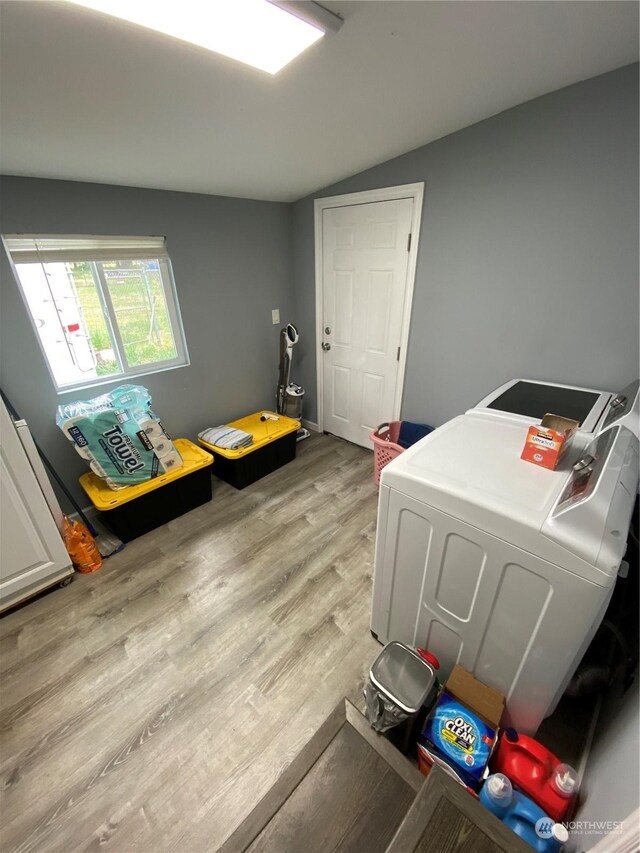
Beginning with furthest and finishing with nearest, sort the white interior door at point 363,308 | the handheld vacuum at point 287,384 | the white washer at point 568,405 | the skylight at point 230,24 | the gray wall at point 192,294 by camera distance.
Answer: the handheld vacuum at point 287,384
the white interior door at point 363,308
the gray wall at point 192,294
the white washer at point 568,405
the skylight at point 230,24

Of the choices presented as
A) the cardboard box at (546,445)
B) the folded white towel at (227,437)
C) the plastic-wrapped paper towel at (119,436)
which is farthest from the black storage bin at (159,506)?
the cardboard box at (546,445)

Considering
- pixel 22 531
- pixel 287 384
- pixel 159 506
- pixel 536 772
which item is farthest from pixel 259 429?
pixel 536 772

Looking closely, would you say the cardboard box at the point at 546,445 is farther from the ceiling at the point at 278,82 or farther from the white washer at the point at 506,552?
the ceiling at the point at 278,82

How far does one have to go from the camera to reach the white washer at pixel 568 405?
49.4 inches

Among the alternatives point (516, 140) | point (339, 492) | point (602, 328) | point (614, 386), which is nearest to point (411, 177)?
point (516, 140)

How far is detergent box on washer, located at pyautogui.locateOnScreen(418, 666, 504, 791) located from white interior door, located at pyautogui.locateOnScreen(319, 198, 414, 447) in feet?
6.23

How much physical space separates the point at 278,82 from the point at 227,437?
1.95 meters

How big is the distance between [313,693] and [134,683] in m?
0.74

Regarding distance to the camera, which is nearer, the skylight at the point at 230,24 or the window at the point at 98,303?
the skylight at the point at 230,24

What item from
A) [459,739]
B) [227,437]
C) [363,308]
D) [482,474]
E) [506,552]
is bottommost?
[459,739]

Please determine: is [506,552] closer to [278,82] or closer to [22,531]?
[278,82]

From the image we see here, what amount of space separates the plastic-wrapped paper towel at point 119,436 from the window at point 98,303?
0.79ft

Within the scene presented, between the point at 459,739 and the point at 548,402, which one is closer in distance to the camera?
the point at 459,739

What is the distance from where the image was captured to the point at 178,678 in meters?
1.40
